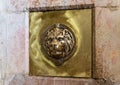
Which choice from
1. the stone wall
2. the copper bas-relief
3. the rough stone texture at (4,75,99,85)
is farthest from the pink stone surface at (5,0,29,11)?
the rough stone texture at (4,75,99,85)

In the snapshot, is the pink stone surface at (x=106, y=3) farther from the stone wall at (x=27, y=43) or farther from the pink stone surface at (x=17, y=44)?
the pink stone surface at (x=17, y=44)

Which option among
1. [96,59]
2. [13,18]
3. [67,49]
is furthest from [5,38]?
[96,59]

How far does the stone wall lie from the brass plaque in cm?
3

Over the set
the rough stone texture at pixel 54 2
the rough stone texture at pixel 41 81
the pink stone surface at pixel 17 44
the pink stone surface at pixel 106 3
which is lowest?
the rough stone texture at pixel 41 81

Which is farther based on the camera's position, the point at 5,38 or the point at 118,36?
the point at 5,38

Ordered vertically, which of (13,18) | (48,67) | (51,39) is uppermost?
(13,18)

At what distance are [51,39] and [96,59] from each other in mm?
234

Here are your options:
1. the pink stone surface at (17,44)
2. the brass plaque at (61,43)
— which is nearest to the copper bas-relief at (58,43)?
the brass plaque at (61,43)

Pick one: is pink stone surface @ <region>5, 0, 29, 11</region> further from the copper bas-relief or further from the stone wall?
the copper bas-relief

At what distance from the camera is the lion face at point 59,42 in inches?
48.9

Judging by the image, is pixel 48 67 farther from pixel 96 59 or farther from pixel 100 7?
pixel 100 7

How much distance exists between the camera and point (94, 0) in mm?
1203

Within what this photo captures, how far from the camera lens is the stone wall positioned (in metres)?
1.17

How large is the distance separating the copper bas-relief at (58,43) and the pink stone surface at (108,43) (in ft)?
0.44
